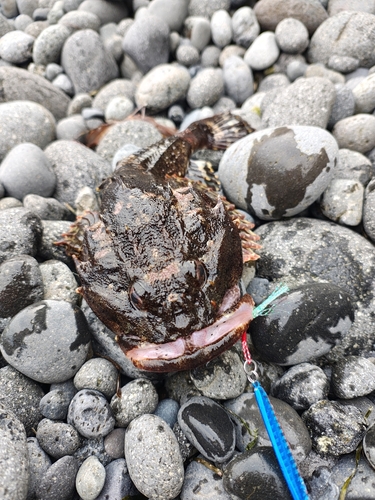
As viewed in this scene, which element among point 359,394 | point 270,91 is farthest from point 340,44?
point 359,394

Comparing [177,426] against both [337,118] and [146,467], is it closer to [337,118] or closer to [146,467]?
[146,467]

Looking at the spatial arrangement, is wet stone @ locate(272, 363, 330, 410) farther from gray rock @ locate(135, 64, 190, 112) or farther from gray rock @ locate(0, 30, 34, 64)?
gray rock @ locate(0, 30, 34, 64)

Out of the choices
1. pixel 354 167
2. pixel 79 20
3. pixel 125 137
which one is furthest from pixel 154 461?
pixel 79 20

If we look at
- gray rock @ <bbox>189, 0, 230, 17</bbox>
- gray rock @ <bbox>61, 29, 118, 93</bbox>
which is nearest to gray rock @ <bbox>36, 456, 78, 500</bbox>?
gray rock @ <bbox>61, 29, 118, 93</bbox>

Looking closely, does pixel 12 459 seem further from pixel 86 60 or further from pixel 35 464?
pixel 86 60

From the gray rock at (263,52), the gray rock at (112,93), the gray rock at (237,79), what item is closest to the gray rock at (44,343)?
the gray rock at (112,93)

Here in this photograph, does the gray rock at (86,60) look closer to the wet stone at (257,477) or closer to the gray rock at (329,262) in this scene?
the gray rock at (329,262)

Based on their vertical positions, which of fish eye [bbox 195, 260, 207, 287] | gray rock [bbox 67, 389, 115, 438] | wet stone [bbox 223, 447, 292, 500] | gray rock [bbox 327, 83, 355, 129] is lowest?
gray rock [bbox 67, 389, 115, 438]
